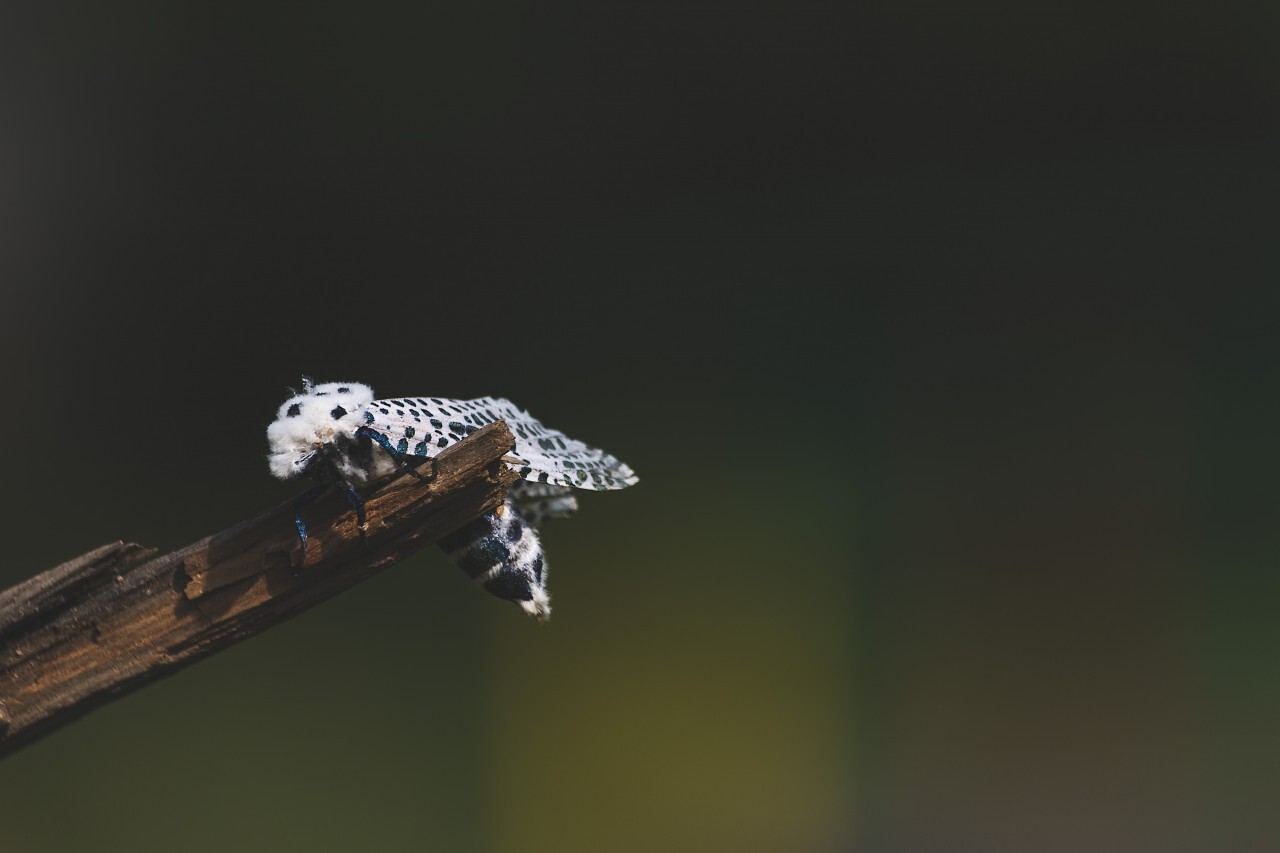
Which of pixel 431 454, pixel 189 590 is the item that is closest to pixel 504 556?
pixel 431 454

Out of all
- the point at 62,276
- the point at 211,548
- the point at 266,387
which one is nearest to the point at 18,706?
the point at 211,548

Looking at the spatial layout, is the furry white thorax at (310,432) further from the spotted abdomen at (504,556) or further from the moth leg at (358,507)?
the spotted abdomen at (504,556)

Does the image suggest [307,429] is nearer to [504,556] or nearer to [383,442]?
[383,442]

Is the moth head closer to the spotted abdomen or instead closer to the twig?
the twig

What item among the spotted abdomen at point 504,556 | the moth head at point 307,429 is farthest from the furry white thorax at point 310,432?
the spotted abdomen at point 504,556

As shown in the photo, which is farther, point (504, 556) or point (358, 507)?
point (504, 556)

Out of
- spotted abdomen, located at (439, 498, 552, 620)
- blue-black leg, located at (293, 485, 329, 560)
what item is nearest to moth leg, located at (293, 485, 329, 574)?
blue-black leg, located at (293, 485, 329, 560)

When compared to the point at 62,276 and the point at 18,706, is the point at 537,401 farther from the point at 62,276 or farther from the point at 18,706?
the point at 18,706
